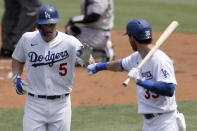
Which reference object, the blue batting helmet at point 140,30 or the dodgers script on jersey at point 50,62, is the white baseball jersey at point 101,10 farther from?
the blue batting helmet at point 140,30

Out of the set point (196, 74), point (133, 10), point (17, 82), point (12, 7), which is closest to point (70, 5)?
point (133, 10)

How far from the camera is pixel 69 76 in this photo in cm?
660

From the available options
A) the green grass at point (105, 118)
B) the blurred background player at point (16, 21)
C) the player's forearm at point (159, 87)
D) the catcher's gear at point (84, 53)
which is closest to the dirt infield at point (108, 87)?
the green grass at point (105, 118)

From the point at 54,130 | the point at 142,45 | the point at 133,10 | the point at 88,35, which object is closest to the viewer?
the point at 142,45

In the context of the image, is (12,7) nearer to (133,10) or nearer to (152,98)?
(133,10)

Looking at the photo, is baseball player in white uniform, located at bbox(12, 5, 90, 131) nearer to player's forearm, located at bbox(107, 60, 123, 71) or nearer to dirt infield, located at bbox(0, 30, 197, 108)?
player's forearm, located at bbox(107, 60, 123, 71)

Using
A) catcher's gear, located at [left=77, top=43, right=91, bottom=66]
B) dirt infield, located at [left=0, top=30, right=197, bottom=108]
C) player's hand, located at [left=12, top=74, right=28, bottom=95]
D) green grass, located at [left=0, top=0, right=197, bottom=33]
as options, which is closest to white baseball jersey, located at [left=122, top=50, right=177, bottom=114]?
catcher's gear, located at [left=77, top=43, right=91, bottom=66]

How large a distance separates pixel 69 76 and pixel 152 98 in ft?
3.85

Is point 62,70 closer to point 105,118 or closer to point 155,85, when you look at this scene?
point 155,85

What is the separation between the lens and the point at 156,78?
5742 millimetres

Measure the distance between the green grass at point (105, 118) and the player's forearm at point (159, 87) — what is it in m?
2.99

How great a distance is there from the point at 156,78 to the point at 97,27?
683cm

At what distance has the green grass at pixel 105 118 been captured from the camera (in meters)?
8.68

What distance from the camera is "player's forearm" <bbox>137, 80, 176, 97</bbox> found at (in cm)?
555
